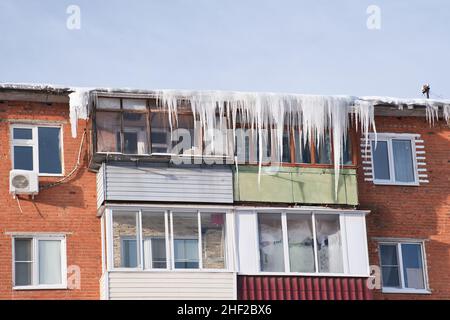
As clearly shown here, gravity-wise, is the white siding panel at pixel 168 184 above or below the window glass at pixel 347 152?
below

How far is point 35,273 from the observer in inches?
1433

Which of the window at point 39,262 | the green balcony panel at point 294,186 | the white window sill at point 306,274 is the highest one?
the green balcony panel at point 294,186

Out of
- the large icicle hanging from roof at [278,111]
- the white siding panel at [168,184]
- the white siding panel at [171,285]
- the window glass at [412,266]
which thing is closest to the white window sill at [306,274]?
the white siding panel at [171,285]

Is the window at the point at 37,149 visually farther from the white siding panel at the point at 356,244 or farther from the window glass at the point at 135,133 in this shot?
the white siding panel at the point at 356,244

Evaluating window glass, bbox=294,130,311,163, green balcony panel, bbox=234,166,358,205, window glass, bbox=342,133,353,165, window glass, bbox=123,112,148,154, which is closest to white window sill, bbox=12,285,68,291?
window glass, bbox=123,112,148,154

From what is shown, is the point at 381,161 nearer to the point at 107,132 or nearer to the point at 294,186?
the point at 294,186

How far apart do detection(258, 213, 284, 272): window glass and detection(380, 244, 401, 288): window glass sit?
2.84m

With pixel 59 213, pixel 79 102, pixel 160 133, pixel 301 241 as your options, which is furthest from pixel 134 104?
pixel 301 241

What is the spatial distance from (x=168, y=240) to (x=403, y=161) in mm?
6749

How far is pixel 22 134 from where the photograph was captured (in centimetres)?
3744

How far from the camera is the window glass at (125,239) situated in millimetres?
36281

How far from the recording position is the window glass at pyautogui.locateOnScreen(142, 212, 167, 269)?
120ft

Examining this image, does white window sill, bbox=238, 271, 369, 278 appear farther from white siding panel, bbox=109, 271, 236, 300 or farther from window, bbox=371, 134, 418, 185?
window, bbox=371, 134, 418, 185
